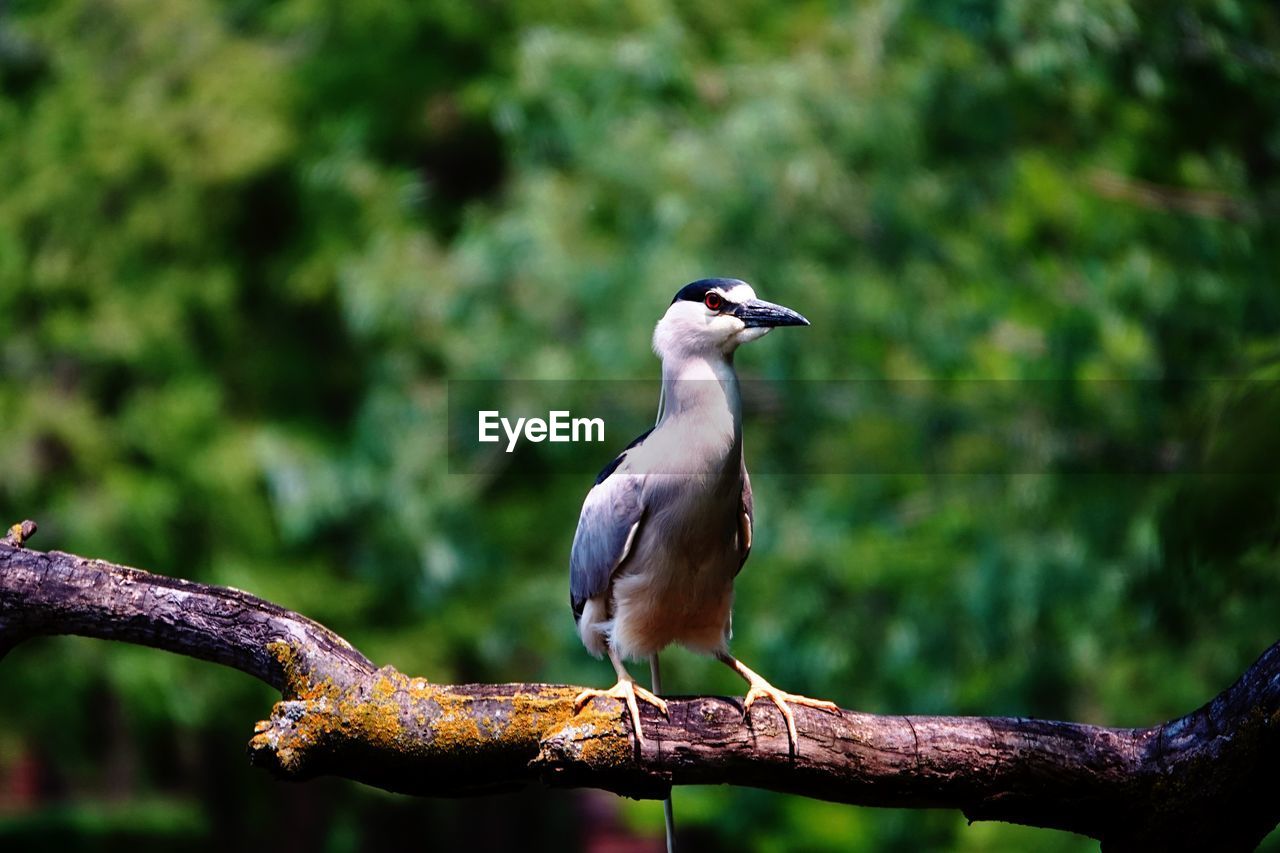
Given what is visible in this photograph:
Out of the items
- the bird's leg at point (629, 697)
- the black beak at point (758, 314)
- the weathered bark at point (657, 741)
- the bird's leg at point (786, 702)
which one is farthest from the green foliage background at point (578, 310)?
the bird's leg at point (629, 697)

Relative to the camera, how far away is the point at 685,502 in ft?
13.2

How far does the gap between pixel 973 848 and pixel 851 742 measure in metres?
8.59

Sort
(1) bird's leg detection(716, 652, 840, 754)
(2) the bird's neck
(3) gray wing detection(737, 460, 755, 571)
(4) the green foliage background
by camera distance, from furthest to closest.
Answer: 1. (4) the green foliage background
2. (3) gray wing detection(737, 460, 755, 571)
3. (2) the bird's neck
4. (1) bird's leg detection(716, 652, 840, 754)

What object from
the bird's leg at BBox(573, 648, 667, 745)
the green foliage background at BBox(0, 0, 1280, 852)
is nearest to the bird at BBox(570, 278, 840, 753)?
the bird's leg at BBox(573, 648, 667, 745)

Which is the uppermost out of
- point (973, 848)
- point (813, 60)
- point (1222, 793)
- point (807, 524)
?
point (813, 60)

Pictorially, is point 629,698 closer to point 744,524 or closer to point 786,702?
point 786,702

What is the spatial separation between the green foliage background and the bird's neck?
3.15 meters

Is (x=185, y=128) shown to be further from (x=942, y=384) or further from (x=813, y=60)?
(x=942, y=384)

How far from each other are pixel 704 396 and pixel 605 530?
505 mm

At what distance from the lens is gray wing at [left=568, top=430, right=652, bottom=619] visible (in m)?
4.12

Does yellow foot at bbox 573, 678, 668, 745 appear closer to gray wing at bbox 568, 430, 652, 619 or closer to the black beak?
gray wing at bbox 568, 430, 652, 619

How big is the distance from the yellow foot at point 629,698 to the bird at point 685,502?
36 cm

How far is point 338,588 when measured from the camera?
37.9 feet

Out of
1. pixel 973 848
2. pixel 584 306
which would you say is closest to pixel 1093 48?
pixel 584 306
